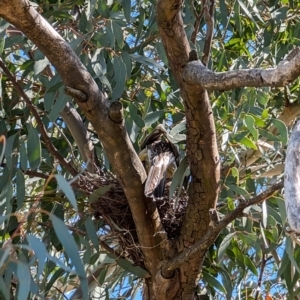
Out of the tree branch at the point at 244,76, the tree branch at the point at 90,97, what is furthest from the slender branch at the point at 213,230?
the tree branch at the point at 244,76

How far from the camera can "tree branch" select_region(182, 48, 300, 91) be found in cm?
162

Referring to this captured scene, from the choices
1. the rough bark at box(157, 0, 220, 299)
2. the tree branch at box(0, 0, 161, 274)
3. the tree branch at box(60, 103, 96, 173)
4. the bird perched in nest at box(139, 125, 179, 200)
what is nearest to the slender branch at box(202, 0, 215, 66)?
the rough bark at box(157, 0, 220, 299)

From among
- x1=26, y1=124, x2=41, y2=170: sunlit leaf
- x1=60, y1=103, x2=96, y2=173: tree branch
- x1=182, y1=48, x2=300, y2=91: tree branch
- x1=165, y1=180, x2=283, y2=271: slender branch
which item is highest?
x1=60, y1=103, x2=96, y2=173: tree branch

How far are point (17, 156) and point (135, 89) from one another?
1.77 feet

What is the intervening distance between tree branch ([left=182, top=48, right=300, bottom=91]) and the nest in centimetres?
60

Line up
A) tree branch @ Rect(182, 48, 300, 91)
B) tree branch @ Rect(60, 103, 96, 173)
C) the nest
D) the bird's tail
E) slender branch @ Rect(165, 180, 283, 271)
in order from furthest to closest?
tree branch @ Rect(60, 103, 96, 173) < the nest < the bird's tail < slender branch @ Rect(165, 180, 283, 271) < tree branch @ Rect(182, 48, 300, 91)

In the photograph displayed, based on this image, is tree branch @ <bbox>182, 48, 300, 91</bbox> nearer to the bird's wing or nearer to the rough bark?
the rough bark

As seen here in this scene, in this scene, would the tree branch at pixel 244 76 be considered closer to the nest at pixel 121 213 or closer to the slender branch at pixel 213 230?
the slender branch at pixel 213 230

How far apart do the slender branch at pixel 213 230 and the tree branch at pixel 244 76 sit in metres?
→ 0.30

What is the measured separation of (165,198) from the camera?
2598 millimetres

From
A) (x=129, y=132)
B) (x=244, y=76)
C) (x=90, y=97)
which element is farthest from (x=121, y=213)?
(x=244, y=76)

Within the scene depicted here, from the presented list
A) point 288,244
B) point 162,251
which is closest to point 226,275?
point 288,244

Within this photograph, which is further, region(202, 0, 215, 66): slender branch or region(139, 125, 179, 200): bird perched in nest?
region(139, 125, 179, 200): bird perched in nest

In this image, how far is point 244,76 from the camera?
1774mm
